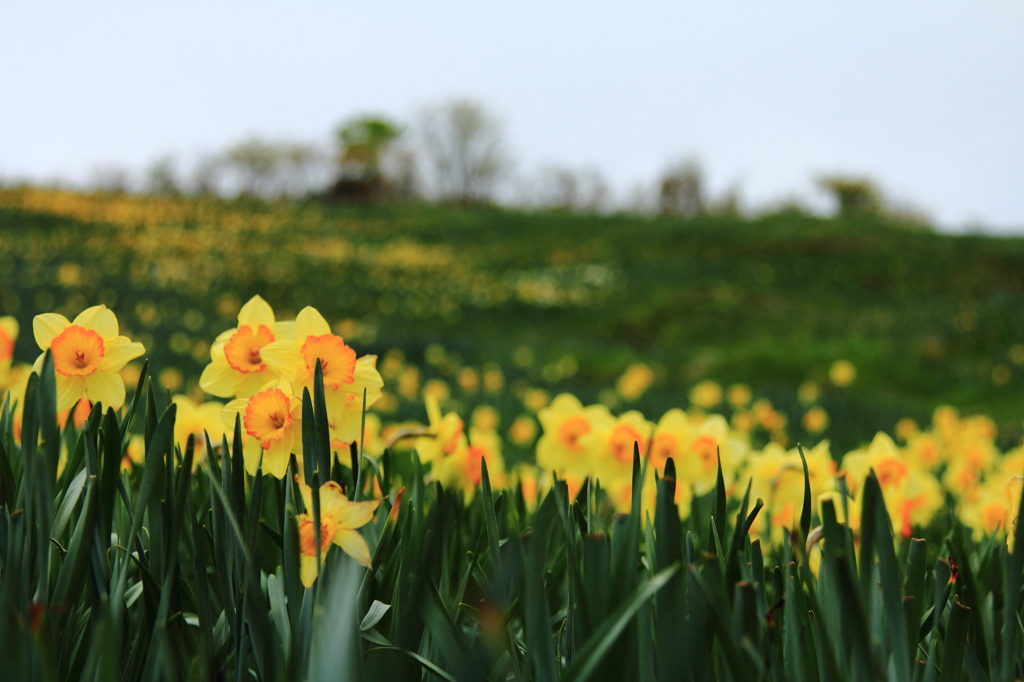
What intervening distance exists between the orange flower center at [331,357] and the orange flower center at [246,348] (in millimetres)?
79

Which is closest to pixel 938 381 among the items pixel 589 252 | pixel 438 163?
pixel 589 252

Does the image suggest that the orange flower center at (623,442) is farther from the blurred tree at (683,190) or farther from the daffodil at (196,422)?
the blurred tree at (683,190)

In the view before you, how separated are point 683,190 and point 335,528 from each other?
26.8m

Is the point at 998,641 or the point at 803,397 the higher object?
the point at 998,641

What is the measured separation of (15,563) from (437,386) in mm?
3751

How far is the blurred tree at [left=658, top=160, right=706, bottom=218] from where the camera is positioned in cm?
2581

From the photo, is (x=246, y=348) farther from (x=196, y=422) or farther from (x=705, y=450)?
(x=705, y=450)

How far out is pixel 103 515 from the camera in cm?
65

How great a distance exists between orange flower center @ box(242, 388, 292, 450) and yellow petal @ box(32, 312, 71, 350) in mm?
232

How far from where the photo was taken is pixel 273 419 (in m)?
0.69

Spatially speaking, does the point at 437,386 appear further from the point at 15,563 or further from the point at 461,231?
the point at 461,231

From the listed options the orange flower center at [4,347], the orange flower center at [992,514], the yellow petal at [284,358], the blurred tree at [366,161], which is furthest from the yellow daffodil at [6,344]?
the blurred tree at [366,161]

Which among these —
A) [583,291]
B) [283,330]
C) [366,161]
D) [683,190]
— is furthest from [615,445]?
[366,161]

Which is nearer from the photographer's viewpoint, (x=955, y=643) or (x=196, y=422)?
(x=955, y=643)
